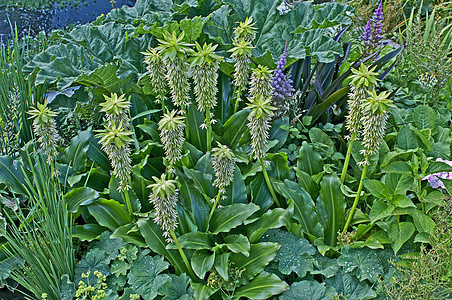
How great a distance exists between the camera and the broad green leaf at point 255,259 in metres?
2.46

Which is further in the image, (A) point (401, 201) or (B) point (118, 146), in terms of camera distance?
(A) point (401, 201)

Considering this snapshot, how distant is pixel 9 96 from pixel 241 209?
203cm

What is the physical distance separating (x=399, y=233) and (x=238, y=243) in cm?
97

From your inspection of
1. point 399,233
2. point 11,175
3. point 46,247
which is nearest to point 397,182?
point 399,233

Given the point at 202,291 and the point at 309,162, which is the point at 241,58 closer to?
the point at 309,162

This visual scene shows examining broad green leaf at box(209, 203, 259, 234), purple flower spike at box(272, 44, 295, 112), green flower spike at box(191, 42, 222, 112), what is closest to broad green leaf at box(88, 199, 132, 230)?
broad green leaf at box(209, 203, 259, 234)

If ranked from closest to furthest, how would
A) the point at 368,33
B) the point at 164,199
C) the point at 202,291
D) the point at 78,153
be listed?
the point at 164,199 < the point at 202,291 < the point at 78,153 < the point at 368,33

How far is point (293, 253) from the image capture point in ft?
8.27

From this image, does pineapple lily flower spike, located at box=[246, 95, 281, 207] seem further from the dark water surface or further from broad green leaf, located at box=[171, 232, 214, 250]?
the dark water surface

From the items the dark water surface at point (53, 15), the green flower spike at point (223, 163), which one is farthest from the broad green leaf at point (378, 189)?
the dark water surface at point (53, 15)

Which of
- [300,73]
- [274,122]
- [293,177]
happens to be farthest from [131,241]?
[300,73]

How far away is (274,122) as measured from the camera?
334 cm

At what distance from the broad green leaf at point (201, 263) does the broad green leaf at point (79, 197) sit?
0.78 meters

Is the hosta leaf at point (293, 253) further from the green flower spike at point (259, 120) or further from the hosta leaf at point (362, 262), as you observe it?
the green flower spike at point (259, 120)
